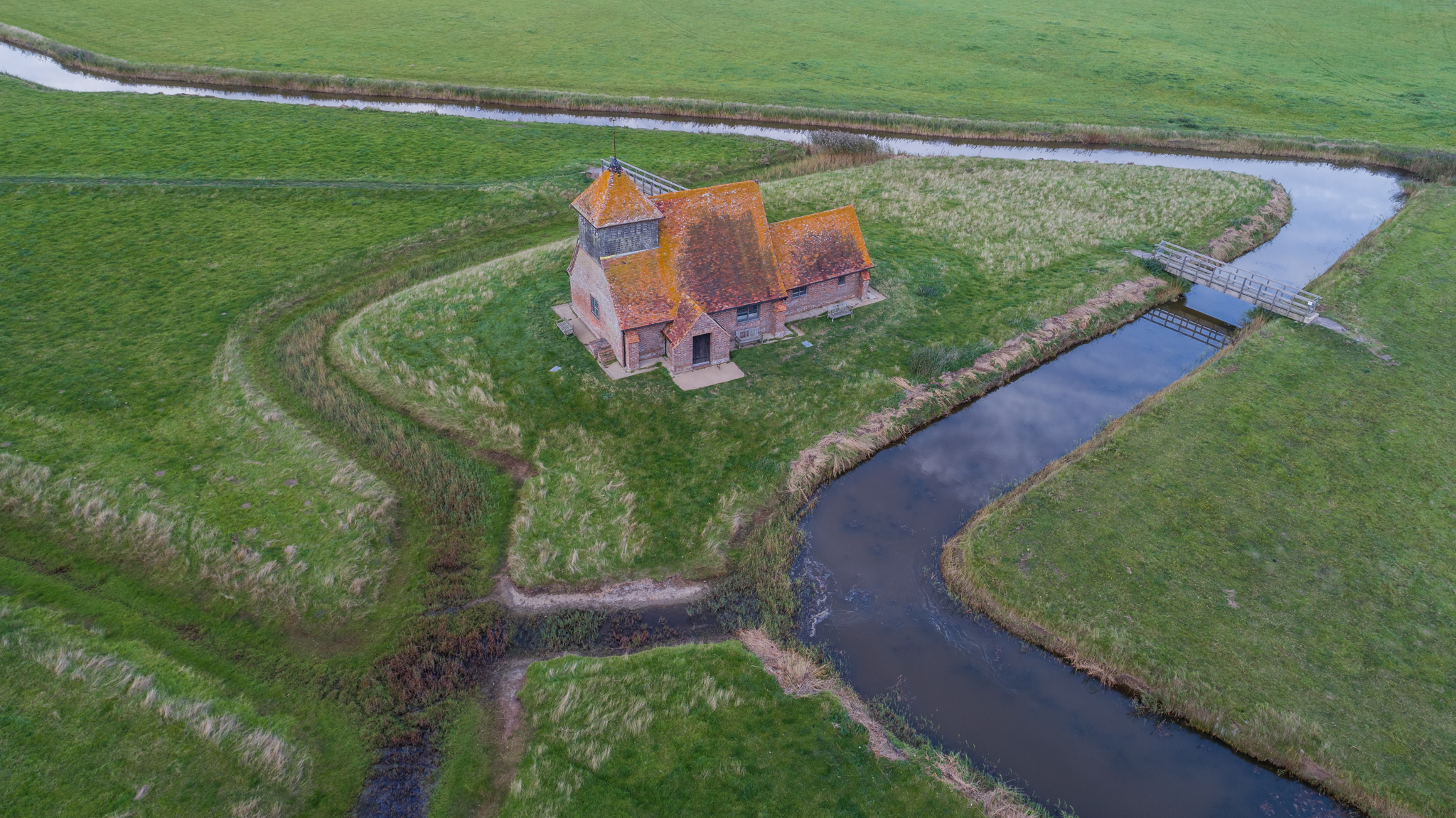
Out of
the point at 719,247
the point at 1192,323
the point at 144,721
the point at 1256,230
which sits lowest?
the point at 144,721

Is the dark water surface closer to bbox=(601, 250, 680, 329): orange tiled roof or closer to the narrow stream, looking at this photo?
the narrow stream

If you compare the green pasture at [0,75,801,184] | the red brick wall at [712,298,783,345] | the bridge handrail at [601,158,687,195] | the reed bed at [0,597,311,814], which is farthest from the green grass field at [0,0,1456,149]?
the reed bed at [0,597,311,814]

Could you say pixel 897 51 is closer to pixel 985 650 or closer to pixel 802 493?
pixel 802 493

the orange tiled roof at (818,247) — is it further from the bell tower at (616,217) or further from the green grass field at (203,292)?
the green grass field at (203,292)

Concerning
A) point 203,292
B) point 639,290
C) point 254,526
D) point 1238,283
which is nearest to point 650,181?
point 639,290

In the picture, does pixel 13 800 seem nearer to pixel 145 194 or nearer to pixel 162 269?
pixel 162 269

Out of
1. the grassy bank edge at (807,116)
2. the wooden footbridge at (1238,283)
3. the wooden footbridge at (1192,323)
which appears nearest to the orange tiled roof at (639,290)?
the wooden footbridge at (1192,323)
